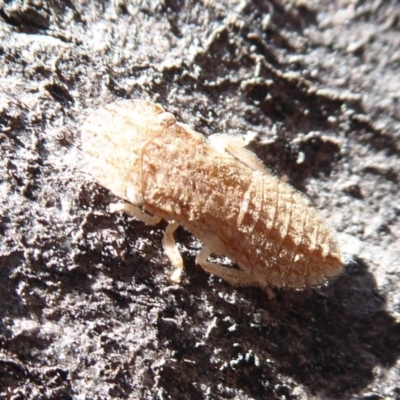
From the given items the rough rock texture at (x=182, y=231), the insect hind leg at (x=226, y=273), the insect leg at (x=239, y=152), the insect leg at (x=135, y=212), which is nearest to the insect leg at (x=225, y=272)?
the insect hind leg at (x=226, y=273)

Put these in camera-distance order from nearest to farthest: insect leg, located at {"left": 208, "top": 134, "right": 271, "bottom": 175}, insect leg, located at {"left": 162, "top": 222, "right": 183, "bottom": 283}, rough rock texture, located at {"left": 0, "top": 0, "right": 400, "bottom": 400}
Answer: rough rock texture, located at {"left": 0, "top": 0, "right": 400, "bottom": 400}
insect leg, located at {"left": 162, "top": 222, "right": 183, "bottom": 283}
insect leg, located at {"left": 208, "top": 134, "right": 271, "bottom": 175}

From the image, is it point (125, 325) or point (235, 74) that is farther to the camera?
point (235, 74)

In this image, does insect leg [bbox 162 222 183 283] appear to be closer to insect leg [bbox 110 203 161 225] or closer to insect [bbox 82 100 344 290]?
insect [bbox 82 100 344 290]

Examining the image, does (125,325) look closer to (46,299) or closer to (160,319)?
(160,319)

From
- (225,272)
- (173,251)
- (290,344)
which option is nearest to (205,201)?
(173,251)

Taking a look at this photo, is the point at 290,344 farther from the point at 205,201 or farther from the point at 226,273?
the point at 205,201

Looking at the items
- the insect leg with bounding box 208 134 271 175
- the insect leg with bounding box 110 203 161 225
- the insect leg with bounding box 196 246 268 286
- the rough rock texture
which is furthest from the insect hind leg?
the insect leg with bounding box 208 134 271 175

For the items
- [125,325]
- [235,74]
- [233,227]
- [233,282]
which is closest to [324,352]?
[233,282]

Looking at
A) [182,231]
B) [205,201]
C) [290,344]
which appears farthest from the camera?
[182,231]
